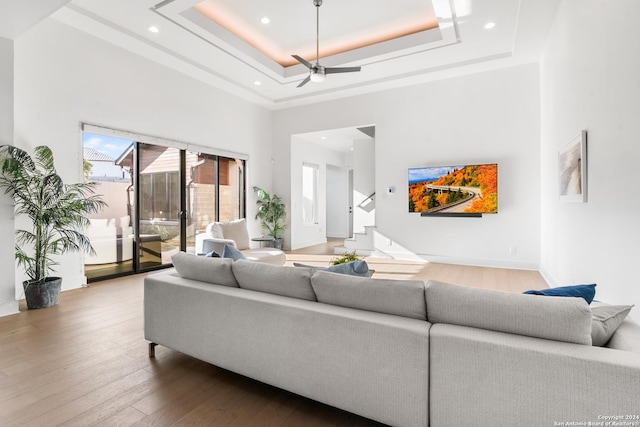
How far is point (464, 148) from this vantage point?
6188 millimetres

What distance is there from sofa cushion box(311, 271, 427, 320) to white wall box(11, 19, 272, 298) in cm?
433

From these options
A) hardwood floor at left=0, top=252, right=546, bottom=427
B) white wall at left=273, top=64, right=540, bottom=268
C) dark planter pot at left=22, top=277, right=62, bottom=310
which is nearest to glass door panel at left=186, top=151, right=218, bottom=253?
dark planter pot at left=22, top=277, right=62, bottom=310

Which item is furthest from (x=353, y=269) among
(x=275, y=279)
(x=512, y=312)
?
(x=512, y=312)

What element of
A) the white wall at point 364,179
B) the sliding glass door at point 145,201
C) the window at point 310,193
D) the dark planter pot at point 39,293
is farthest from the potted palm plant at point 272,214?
the dark planter pot at point 39,293

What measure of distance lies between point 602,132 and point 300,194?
6521 mm

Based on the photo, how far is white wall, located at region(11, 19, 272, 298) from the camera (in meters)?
4.11

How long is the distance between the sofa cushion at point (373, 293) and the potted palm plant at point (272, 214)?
5897 millimetres

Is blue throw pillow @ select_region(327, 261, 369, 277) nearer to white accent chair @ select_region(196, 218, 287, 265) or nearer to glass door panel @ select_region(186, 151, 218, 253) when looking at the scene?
white accent chair @ select_region(196, 218, 287, 265)

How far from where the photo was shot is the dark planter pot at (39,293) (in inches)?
145

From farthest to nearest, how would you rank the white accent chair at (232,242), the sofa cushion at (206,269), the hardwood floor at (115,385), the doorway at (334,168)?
the doorway at (334,168) < the white accent chair at (232,242) < the sofa cushion at (206,269) < the hardwood floor at (115,385)

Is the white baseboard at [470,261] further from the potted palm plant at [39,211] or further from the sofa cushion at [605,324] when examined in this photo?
the potted palm plant at [39,211]

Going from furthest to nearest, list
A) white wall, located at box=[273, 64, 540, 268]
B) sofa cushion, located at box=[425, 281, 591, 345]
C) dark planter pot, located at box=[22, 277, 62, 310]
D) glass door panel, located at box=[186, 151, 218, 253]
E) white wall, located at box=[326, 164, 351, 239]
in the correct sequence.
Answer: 1. white wall, located at box=[326, 164, 351, 239]
2. glass door panel, located at box=[186, 151, 218, 253]
3. white wall, located at box=[273, 64, 540, 268]
4. dark planter pot, located at box=[22, 277, 62, 310]
5. sofa cushion, located at box=[425, 281, 591, 345]

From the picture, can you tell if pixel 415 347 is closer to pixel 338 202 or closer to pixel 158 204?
pixel 158 204

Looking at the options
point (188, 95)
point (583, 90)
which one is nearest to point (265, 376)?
point (583, 90)
